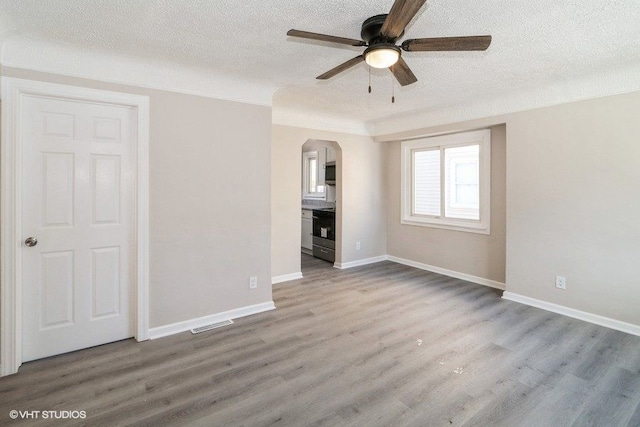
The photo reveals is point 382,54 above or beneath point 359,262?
above

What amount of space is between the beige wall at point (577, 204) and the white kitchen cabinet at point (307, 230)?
3.57 metres

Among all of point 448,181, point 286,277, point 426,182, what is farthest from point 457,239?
point 286,277

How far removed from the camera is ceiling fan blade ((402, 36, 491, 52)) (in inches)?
69.3

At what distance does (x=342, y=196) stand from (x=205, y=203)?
2.68m

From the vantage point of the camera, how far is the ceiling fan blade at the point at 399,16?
148 cm

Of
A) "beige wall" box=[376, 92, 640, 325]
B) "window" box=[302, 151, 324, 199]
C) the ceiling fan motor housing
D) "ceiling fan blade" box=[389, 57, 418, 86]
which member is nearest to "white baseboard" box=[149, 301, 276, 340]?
"ceiling fan blade" box=[389, 57, 418, 86]

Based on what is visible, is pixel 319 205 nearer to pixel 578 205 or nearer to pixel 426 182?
pixel 426 182

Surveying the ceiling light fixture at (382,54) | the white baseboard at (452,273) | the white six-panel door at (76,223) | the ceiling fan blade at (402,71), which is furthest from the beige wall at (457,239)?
the white six-panel door at (76,223)

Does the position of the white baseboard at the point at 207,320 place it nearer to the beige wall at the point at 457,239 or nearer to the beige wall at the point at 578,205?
the beige wall at the point at 457,239

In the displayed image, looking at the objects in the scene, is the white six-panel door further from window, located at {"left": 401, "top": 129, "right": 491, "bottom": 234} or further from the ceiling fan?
window, located at {"left": 401, "top": 129, "right": 491, "bottom": 234}

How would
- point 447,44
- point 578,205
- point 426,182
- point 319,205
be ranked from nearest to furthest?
point 447,44, point 578,205, point 426,182, point 319,205

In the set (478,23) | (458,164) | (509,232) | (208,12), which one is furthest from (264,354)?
(458,164)

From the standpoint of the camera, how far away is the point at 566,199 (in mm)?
3436

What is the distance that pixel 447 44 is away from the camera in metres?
1.83
